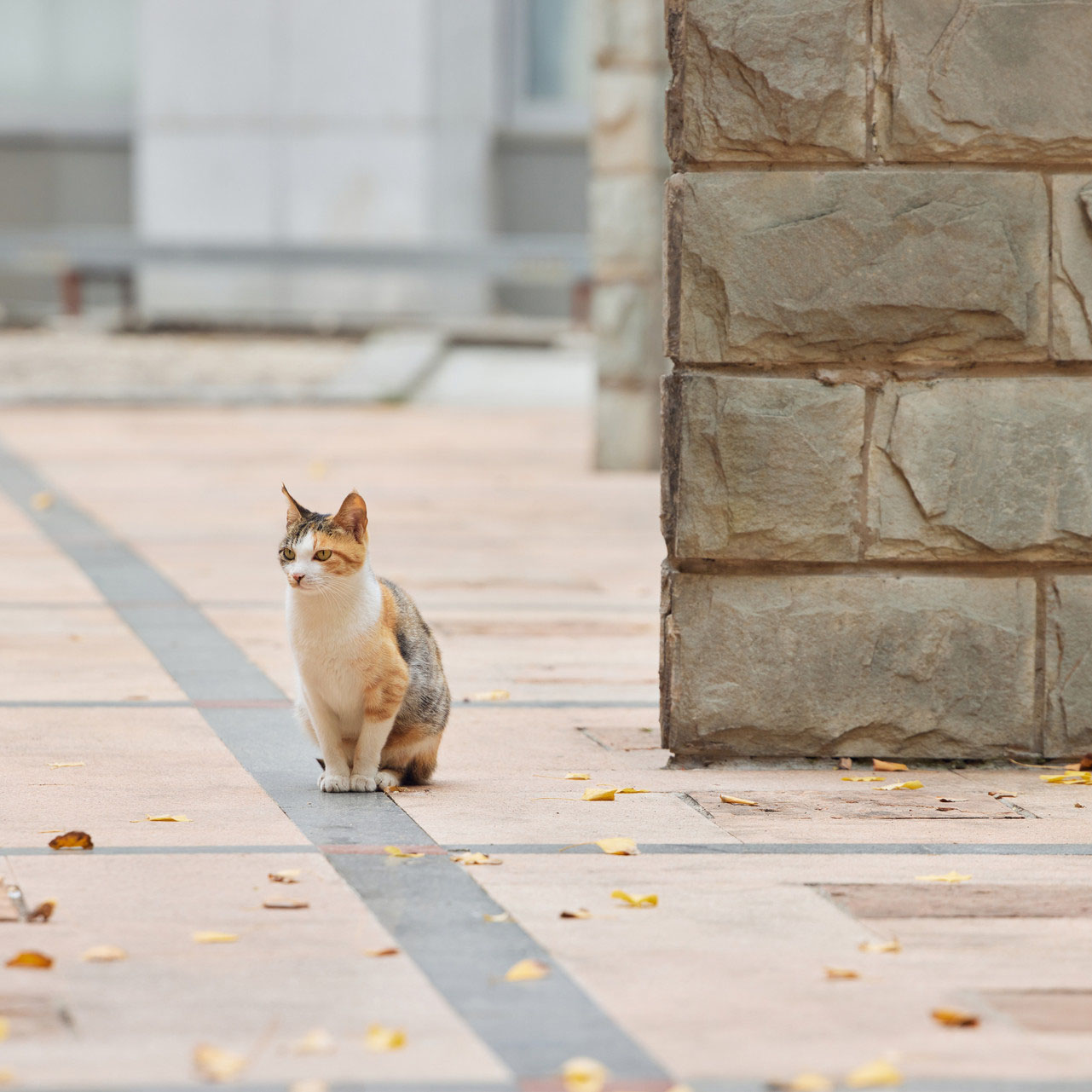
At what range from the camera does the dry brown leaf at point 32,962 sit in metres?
3.85

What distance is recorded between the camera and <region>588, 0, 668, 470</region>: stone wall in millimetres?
13648

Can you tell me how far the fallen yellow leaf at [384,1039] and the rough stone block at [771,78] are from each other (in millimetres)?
3050

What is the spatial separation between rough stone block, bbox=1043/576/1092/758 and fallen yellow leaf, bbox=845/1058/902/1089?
274 cm

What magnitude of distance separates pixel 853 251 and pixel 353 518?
1.56m

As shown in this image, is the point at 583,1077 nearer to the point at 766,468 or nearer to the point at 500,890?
the point at 500,890

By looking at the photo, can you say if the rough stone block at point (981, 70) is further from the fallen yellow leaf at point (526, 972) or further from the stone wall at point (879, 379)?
the fallen yellow leaf at point (526, 972)

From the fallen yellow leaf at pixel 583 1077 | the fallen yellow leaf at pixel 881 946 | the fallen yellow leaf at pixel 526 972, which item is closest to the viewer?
the fallen yellow leaf at pixel 583 1077

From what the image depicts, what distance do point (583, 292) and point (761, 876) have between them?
70.7 feet

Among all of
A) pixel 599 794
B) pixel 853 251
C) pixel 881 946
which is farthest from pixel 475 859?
pixel 853 251

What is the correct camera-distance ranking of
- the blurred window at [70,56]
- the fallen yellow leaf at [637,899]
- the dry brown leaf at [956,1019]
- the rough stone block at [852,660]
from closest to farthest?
the dry brown leaf at [956,1019], the fallen yellow leaf at [637,899], the rough stone block at [852,660], the blurred window at [70,56]

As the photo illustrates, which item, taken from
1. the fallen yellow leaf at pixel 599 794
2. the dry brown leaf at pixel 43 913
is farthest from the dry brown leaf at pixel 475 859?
the dry brown leaf at pixel 43 913

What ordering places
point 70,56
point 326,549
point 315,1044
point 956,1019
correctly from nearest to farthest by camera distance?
point 315,1044, point 956,1019, point 326,549, point 70,56

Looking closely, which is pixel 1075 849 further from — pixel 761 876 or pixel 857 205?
pixel 857 205

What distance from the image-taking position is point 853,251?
5824mm
